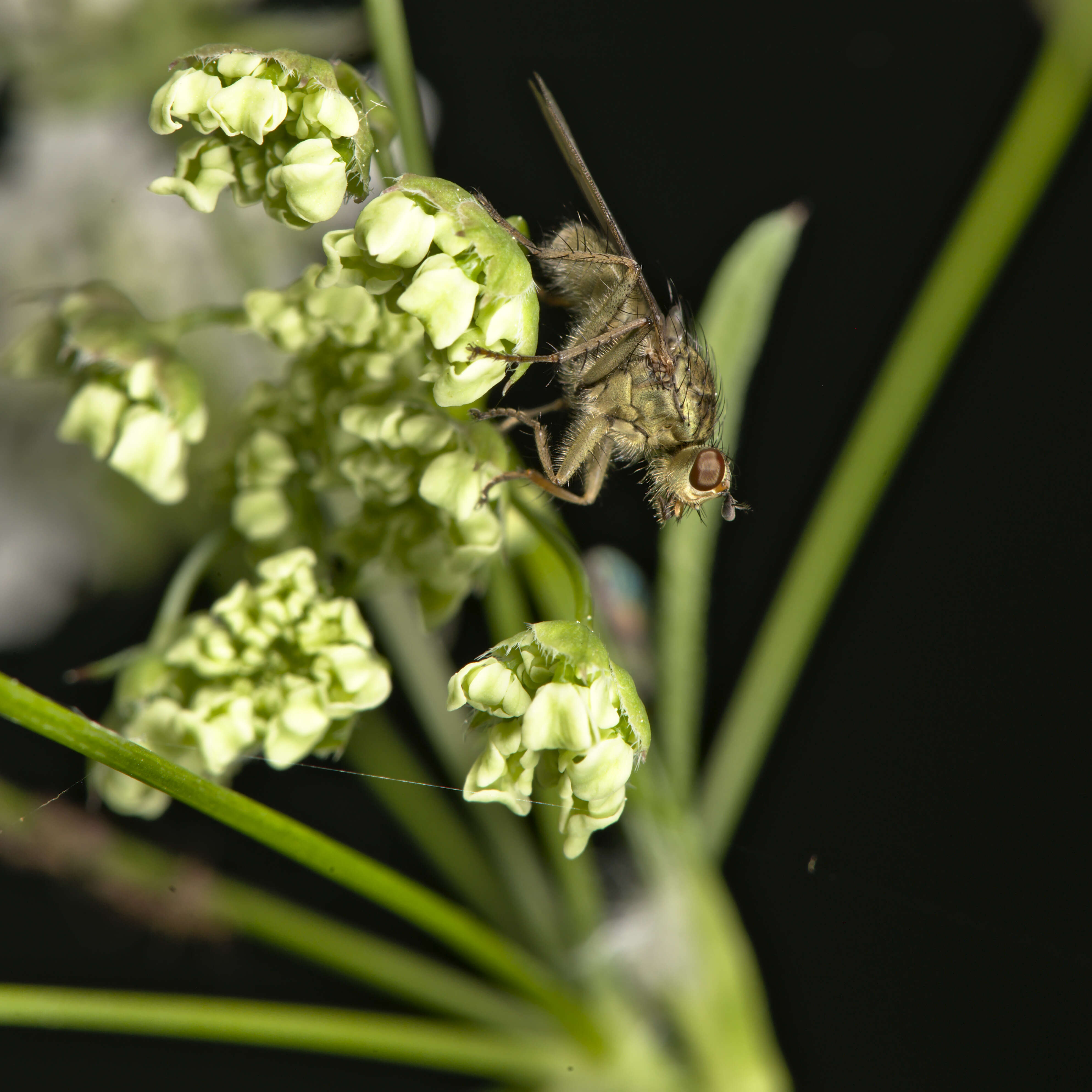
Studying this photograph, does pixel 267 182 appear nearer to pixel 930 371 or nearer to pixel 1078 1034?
pixel 930 371

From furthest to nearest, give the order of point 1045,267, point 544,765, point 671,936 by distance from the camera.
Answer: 1. point 1045,267
2. point 671,936
3. point 544,765

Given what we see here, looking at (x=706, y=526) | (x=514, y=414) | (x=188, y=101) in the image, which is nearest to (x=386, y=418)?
(x=514, y=414)

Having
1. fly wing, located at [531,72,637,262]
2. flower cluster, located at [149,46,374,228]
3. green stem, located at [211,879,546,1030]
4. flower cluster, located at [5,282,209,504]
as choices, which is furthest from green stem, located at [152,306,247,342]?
green stem, located at [211,879,546,1030]

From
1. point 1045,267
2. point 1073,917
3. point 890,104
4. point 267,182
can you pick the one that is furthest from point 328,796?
point 890,104

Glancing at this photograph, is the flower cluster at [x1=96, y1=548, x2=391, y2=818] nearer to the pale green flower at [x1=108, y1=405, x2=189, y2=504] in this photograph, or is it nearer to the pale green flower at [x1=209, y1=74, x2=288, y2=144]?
the pale green flower at [x1=108, y1=405, x2=189, y2=504]

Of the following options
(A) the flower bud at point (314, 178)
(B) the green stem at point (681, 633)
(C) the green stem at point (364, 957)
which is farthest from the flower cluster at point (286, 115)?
(C) the green stem at point (364, 957)

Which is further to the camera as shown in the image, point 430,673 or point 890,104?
point 890,104

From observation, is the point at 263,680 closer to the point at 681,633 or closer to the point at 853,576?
the point at 681,633

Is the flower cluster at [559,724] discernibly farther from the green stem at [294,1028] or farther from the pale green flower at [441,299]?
the green stem at [294,1028]
